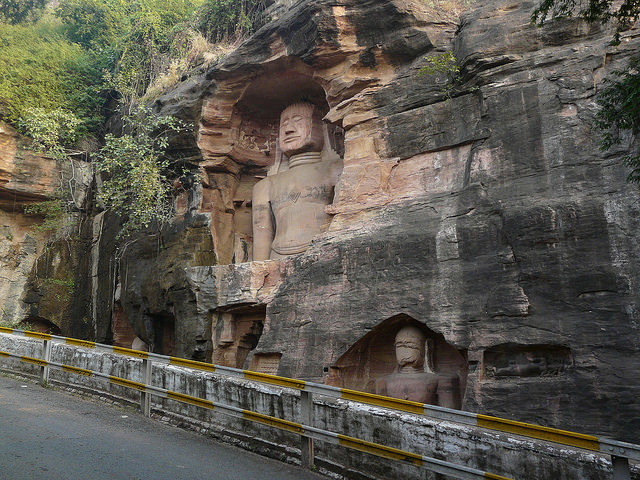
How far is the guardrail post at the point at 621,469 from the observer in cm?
422

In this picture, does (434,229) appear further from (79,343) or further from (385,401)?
(79,343)

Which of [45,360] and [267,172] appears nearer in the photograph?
[45,360]

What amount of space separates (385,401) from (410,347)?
3574 millimetres

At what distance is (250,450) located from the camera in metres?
6.16

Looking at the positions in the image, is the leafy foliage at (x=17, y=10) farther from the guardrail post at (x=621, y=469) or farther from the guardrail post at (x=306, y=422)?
the guardrail post at (x=621, y=469)

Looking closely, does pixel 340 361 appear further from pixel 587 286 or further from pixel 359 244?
pixel 587 286

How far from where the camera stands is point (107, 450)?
567 cm

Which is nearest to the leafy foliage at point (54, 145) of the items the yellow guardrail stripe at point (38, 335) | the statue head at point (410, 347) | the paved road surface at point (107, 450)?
the yellow guardrail stripe at point (38, 335)

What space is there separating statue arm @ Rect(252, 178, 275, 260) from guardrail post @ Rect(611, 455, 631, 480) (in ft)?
31.3

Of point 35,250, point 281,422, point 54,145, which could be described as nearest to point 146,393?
point 281,422

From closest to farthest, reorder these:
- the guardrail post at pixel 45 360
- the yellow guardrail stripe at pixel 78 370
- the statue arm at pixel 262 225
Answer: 1. the yellow guardrail stripe at pixel 78 370
2. the guardrail post at pixel 45 360
3. the statue arm at pixel 262 225

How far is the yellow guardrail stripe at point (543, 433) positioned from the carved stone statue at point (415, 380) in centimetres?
383

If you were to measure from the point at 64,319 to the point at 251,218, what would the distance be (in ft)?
19.3

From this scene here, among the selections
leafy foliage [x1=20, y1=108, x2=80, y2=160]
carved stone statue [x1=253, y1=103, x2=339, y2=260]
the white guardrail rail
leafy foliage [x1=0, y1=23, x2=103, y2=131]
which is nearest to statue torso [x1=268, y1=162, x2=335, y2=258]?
carved stone statue [x1=253, y1=103, x2=339, y2=260]
